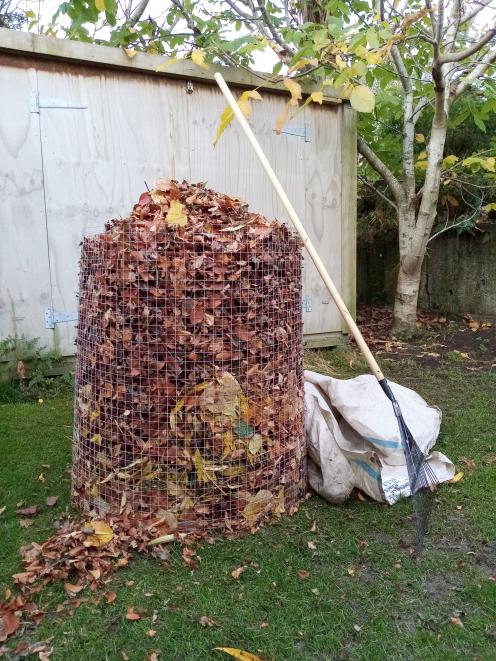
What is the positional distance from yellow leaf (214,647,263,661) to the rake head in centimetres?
95

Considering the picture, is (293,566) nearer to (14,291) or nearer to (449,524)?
(449,524)

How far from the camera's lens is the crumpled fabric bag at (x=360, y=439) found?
280 centimetres

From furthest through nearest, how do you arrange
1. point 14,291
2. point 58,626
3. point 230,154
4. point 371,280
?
point 371,280 → point 230,154 → point 14,291 → point 58,626

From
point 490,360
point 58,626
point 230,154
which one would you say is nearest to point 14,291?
point 230,154

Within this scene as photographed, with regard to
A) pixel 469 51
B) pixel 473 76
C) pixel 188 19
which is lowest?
pixel 469 51

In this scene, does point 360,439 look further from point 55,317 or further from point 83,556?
point 55,317

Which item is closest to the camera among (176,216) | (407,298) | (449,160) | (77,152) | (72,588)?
(72,588)

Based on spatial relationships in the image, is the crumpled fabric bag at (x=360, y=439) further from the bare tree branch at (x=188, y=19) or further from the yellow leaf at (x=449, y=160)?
the bare tree branch at (x=188, y=19)

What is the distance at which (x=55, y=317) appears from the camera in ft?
14.6

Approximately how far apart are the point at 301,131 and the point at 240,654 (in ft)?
15.3

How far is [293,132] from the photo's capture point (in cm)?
530

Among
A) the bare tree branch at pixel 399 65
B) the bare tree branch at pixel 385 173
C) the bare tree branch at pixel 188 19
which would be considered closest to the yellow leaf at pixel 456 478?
the bare tree branch at pixel 385 173

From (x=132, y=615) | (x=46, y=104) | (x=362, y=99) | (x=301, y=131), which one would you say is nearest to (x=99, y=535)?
(x=132, y=615)

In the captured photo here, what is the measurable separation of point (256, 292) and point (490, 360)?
3635 millimetres
